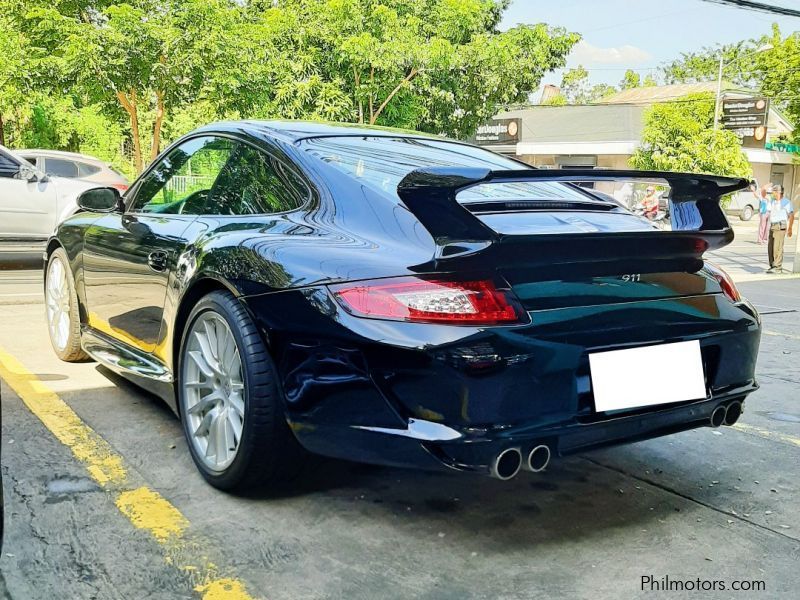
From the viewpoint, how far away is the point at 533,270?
238 cm

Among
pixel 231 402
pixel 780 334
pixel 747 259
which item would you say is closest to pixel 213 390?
pixel 231 402

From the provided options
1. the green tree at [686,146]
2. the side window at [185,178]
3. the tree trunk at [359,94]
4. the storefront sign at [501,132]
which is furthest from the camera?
the storefront sign at [501,132]

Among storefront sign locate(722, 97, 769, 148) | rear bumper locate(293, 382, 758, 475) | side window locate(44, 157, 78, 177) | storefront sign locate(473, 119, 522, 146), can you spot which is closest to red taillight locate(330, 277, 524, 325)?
rear bumper locate(293, 382, 758, 475)

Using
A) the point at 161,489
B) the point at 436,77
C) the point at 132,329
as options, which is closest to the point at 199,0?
the point at 436,77

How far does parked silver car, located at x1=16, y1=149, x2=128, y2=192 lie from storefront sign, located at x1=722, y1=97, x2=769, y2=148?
3086 centimetres

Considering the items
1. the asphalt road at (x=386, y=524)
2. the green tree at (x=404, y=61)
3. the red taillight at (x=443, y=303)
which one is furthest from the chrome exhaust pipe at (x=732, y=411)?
the green tree at (x=404, y=61)

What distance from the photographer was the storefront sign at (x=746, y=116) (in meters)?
35.9

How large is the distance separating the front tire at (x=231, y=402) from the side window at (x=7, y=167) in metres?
7.96

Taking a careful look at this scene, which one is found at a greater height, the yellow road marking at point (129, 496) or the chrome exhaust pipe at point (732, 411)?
the chrome exhaust pipe at point (732, 411)

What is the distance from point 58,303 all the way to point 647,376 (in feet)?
11.5

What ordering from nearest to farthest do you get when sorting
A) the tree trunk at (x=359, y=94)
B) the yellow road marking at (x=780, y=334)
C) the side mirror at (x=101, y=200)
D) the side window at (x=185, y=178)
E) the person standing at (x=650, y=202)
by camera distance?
the side window at (x=185, y=178)
the side mirror at (x=101, y=200)
the yellow road marking at (x=780, y=334)
the person standing at (x=650, y=202)
the tree trunk at (x=359, y=94)

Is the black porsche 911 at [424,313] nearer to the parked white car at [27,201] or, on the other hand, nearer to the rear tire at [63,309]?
the rear tire at [63,309]

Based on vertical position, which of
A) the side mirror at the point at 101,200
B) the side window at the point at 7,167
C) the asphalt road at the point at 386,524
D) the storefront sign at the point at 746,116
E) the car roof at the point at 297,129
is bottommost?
the asphalt road at the point at 386,524

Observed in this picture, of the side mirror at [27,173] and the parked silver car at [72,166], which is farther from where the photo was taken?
the parked silver car at [72,166]
